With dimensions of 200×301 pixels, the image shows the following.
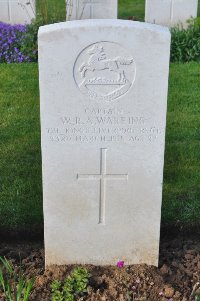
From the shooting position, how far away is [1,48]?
330 inches

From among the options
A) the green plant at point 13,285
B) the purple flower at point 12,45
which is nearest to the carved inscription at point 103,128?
the green plant at point 13,285

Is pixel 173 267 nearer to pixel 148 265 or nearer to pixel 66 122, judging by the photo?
pixel 148 265

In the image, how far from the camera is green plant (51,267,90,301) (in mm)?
3430

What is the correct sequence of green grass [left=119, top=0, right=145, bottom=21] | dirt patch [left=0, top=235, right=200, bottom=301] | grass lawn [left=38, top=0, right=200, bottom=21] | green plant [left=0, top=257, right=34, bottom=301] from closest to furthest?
green plant [left=0, top=257, right=34, bottom=301], dirt patch [left=0, top=235, right=200, bottom=301], grass lawn [left=38, top=0, right=200, bottom=21], green grass [left=119, top=0, right=145, bottom=21]

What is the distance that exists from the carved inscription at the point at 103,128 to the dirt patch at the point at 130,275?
90cm

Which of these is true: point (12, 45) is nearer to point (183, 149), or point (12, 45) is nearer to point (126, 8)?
point (183, 149)

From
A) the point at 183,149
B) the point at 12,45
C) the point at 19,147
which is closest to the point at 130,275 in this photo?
the point at 183,149

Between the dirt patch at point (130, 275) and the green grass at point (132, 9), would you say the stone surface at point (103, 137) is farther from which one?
the green grass at point (132, 9)

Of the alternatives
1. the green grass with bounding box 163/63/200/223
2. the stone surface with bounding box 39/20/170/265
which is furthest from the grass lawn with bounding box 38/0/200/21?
the stone surface with bounding box 39/20/170/265

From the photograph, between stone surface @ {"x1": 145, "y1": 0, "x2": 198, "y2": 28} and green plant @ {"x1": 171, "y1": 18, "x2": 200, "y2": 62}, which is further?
stone surface @ {"x1": 145, "y1": 0, "x2": 198, "y2": 28}

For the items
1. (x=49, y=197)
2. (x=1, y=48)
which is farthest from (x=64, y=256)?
(x=1, y=48)

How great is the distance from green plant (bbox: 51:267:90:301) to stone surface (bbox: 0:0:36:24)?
679cm

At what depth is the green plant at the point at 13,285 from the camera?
3.19 meters

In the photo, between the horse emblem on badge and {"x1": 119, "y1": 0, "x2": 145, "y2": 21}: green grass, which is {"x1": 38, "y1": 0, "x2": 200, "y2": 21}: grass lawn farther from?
the horse emblem on badge
